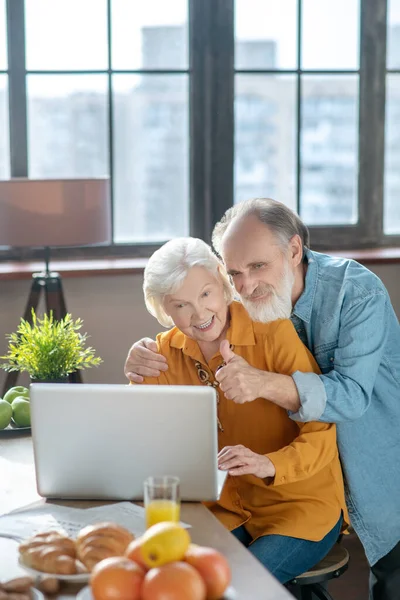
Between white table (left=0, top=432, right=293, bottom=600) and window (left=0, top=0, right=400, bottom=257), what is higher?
window (left=0, top=0, right=400, bottom=257)

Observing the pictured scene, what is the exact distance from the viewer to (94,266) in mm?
4027

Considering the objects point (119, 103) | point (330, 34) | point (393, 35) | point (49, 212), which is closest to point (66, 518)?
point (49, 212)

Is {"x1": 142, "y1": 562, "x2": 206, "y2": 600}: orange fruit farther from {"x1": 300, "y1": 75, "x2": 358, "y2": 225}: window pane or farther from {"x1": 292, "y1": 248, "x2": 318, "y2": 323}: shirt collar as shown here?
{"x1": 300, "y1": 75, "x2": 358, "y2": 225}: window pane

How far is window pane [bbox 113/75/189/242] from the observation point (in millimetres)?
4223

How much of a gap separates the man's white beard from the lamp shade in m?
1.31

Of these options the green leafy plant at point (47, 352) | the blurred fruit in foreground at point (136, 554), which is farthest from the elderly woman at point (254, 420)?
the blurred fruit in foreground at point (136, 554)

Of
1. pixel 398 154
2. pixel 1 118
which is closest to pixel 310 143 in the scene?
pixel 398 154

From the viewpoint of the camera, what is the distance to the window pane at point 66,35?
13.3 feet

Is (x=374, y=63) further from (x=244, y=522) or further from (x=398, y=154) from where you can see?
(x=244, y=522)

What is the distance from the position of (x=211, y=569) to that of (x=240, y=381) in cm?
80

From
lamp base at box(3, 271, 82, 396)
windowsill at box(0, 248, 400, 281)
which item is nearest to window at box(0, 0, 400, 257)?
windowsill at box(0, 248, 400, 281)

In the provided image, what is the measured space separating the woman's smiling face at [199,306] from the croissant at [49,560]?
2.82 feet

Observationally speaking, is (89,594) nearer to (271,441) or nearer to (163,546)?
(163,546)

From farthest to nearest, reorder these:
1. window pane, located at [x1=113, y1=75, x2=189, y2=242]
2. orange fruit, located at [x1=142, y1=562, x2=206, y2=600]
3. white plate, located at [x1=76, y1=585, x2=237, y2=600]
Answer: window pane, located at [x1=113, y1=75, x2=189, y2=242] < white plate, located at [x1=76, y1=585, x2=237, y2=600] < orange fruit, located at [x1=142, y1=562, x2=206, y2=600]
